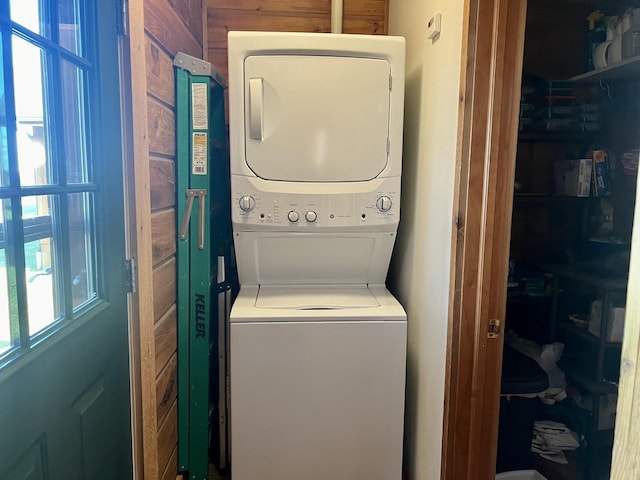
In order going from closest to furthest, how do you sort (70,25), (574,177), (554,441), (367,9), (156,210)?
(70,25) < (156,210) < (554,441) < (367,9) < (574,177)

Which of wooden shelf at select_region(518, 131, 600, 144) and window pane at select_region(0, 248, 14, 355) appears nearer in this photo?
window pane at select_region(0, 248, 14, 355)

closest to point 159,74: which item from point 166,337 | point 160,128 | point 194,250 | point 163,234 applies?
point 160,128

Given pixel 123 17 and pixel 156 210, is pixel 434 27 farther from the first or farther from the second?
pixel 156 210

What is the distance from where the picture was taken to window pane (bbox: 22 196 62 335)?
99 cm

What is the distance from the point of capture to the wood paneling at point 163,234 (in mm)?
1506

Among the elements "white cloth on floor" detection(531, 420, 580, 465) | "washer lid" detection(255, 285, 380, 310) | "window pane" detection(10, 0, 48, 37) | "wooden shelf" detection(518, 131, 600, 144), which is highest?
"window pane" detection(10, 0, 48, 37)

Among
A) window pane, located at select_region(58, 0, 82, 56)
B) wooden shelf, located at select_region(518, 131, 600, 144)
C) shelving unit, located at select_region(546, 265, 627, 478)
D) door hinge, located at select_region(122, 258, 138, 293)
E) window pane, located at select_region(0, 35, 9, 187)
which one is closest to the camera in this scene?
window pane, located at select_region(0, 35, 9, 187)

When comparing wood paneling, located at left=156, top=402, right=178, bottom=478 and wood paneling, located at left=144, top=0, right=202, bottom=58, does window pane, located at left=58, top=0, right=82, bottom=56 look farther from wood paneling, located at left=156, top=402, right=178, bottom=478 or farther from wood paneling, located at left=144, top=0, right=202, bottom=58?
→ wood paneling, located at left=156, top=402, right=178, bottom=478

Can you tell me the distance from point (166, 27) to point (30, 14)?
675 mm

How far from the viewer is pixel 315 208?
1842 mm

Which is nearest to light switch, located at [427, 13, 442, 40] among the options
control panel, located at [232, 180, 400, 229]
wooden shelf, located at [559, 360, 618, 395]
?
control panel, located at [232, 180, 400, 229]

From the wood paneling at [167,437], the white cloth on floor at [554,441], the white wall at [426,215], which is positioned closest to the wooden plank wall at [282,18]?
the white wall at [426,215]

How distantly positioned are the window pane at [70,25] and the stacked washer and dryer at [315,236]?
0.63 metres

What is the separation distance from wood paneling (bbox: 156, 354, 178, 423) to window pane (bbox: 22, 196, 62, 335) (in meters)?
0.55
